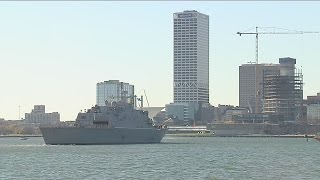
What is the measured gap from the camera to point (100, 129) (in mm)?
189375

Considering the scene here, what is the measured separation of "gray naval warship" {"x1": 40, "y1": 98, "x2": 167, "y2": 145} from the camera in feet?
617

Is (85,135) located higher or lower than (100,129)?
lower

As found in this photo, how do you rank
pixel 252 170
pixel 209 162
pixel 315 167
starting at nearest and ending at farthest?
pixel 252 170 < pixel 315 167 < pixel 209 162

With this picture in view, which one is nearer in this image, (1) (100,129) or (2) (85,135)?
(2) (85,135)

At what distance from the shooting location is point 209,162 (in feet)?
378

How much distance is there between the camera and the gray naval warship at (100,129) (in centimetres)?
18812

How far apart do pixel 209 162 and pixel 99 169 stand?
21034 mm

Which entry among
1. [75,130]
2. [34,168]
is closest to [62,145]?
[75,130]

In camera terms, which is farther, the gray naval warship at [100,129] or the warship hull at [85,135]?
the gray naval warship at [100,129]

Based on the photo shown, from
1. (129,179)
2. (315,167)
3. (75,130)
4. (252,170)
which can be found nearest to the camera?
(129,179)

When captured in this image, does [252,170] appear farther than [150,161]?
No

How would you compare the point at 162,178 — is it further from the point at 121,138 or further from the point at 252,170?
the point at 121,138

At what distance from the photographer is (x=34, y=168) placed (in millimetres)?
103000

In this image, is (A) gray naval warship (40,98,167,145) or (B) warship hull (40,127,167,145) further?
(A) gray naval warship (40,98,167,145)
